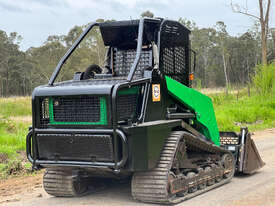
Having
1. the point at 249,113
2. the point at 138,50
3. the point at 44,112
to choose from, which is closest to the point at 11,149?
the point at 44,112

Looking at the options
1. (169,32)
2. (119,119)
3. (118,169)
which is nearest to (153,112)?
(119,119)

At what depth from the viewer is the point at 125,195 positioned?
677 cm

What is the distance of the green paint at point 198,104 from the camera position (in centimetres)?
668

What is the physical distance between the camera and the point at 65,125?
605 cm

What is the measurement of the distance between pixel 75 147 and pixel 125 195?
1.34 metres

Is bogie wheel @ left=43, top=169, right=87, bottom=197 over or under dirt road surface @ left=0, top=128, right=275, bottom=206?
over

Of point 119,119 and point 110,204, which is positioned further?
point 110,204

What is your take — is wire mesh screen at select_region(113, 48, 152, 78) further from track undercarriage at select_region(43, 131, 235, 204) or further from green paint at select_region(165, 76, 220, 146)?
track undercarriage at select_region(43, 131, 235, 204)

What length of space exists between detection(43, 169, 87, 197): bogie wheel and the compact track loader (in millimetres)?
15

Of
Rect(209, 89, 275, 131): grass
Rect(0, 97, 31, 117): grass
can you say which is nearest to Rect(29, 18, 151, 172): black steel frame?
Rect(209, 89, 275, 131): grass

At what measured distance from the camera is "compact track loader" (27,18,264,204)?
18.7 feet

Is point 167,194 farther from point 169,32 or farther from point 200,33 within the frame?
point 200,33

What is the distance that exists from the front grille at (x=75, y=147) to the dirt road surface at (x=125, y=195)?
80 centimetres

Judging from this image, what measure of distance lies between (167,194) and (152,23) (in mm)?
2508
